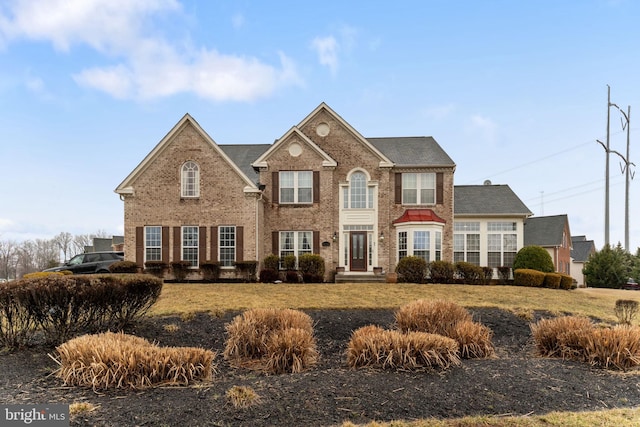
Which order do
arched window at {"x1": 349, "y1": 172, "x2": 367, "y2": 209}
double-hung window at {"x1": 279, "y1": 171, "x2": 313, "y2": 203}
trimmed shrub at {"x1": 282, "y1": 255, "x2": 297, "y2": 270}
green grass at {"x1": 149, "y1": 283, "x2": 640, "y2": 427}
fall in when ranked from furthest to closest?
arched window at {"x1": 349, "y1": 172, "x2": 367, "y2": 209}
double-hung window at {"x1": 279, "y1": 171, "x2": 313, "y2": 203}
trimmed shrub at {"x1": 282, "y1": 255, "x2": 297, "y2": 270}
green grass at {"x1": 149, "y1": 283, "x2": 640, "y2": 427}

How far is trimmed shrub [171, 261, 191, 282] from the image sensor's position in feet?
65.8

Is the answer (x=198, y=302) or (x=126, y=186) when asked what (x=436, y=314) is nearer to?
(x=198, y=302)

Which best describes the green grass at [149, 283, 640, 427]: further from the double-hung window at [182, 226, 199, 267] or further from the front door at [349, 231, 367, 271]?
the front door at [349, 231, 367, 271]

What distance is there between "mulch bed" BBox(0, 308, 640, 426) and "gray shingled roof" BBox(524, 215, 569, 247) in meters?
24.0

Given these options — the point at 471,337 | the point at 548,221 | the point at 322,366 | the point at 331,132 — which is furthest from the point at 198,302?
the point at 548,221

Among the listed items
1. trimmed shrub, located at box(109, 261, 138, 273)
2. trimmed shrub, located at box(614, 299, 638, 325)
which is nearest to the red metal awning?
trimmed shrub, located at box(614, 299, 638, 325)

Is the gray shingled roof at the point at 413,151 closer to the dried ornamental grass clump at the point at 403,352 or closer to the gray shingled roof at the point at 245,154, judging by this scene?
the gray shingled roof at the point at 245,154

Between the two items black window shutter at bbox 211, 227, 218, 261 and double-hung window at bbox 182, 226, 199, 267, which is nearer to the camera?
black window shutter at bbox 211, 227, 218, 261

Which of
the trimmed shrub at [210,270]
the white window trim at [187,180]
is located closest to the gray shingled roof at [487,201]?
the trimmed shrub at [210,270]

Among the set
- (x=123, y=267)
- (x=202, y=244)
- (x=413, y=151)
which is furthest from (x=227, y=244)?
(x=413, y=151)

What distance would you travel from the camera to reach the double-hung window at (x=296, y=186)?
21953mm

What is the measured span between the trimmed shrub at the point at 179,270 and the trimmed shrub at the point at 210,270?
792mm

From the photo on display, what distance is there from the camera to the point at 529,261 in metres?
22.0

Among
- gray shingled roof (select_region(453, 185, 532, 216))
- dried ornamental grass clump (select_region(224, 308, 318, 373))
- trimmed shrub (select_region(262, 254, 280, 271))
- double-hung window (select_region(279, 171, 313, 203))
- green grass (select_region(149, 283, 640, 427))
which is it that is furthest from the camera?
gray shingled roof (select_region(453, 185, 532, 216))
